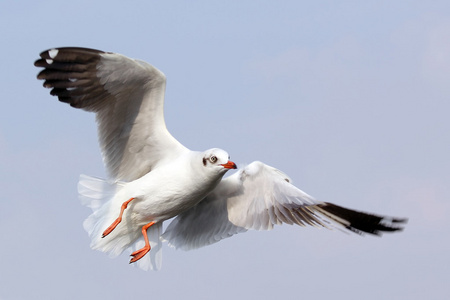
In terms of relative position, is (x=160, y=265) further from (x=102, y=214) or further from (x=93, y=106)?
(x=93, y=106)

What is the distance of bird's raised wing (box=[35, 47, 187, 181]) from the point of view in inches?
514

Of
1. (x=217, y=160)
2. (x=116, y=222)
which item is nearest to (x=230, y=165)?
(x=217, y=160)

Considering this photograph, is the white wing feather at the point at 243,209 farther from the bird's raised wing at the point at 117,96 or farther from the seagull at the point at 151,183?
the bird's raised wing at the point at 117,96

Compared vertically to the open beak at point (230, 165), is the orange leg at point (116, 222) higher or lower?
lower

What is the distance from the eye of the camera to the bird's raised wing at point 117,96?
1305cm

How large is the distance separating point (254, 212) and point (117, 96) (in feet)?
7.71

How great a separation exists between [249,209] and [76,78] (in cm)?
279

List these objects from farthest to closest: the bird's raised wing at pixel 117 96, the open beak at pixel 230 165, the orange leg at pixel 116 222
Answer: the orange leg at pixel 116 222
the bird's raised wing at pixel 117 96
the open beak at pixel 230 165

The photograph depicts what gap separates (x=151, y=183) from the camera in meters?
13.3

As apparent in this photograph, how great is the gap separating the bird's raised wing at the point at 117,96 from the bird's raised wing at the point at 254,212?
0.99 metres

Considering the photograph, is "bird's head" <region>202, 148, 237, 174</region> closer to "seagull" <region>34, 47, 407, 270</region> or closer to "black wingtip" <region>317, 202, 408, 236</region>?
"seagull" <region>34, 47, 407, 270</region>

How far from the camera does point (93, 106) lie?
1331cm

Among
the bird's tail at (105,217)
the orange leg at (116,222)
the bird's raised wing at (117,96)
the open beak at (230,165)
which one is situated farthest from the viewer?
the bird's tail at (105,217)

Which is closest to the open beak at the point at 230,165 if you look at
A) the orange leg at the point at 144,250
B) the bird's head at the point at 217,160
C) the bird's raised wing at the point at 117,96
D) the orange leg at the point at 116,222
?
the bird's head at the point at 217,160
